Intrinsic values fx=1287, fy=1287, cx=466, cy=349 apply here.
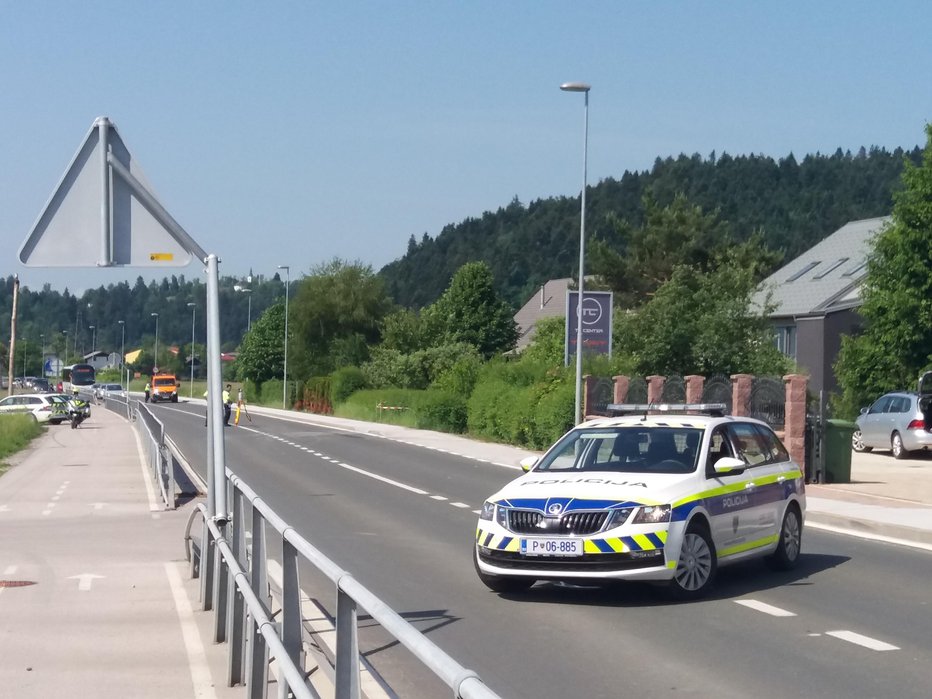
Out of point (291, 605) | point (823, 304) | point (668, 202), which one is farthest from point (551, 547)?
point (668, 202)

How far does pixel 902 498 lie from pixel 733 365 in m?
15.7

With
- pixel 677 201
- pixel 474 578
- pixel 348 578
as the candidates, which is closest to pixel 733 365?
pixel 474 578

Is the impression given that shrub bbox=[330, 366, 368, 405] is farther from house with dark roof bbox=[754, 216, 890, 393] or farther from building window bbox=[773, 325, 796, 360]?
building window bbox=[773, 325, 796, 360]

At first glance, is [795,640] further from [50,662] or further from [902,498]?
[902,498]

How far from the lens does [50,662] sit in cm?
806

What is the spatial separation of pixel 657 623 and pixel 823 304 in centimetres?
5079

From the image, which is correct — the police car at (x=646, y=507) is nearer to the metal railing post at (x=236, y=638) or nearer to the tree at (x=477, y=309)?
the metal railing post at (x=236, y=638)

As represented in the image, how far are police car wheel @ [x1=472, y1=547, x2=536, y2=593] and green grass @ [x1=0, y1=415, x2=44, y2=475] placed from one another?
770 inches

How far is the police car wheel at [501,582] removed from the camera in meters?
10.7

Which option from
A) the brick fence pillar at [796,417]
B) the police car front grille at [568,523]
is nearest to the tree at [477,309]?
the brick fence pillar at [796,417]

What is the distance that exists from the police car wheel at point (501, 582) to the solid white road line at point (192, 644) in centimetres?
241

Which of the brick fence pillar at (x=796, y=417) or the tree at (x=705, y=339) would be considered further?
the tree at (x=705, y=339)

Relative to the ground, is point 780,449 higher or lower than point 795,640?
higher

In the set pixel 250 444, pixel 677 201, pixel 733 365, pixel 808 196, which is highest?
pixel 808 196
